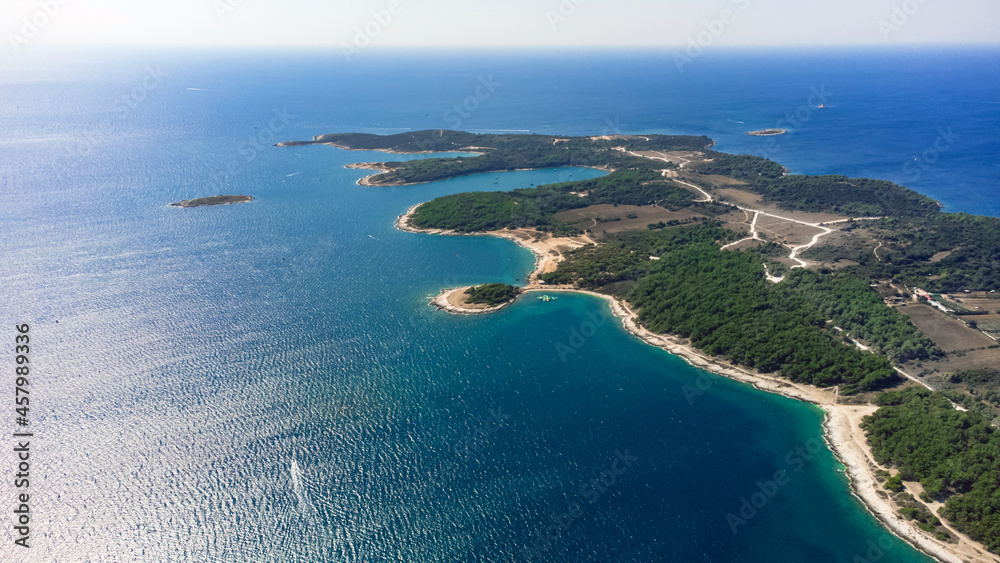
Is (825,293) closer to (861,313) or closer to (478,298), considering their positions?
(861,313)

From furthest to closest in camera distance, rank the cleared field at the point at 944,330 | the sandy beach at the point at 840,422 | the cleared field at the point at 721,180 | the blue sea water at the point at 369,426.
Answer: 1. the cleared field at the point at 721,180
2. the cleared field at the point at 944,330
3. the blue sea water at the point at 369,426
4. the sandy beach at the point at 840,422

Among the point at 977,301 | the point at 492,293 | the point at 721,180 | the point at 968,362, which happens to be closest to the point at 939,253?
the point at 977,301

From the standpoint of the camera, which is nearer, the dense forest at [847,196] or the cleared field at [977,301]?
the cleared field at [977,301]

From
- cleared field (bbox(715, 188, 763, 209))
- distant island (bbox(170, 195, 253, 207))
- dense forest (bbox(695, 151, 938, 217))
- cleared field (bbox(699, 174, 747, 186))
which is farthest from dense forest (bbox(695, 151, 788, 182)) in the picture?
distant island (bbox(170, 195, 253, 207))

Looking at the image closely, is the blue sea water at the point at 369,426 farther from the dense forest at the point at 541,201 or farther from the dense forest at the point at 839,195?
the dense forest at the point at 839,195

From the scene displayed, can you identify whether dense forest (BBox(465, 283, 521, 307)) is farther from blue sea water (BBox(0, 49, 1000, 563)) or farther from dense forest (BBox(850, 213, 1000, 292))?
dense forest (BBox(850, 213, 1000, 292))

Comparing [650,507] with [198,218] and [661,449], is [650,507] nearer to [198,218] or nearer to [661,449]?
[661,449]

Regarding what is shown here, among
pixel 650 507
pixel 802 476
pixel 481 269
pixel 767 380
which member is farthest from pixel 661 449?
pixel 481 269

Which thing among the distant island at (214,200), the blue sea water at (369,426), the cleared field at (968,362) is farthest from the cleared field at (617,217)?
the distant island at (214,200)
